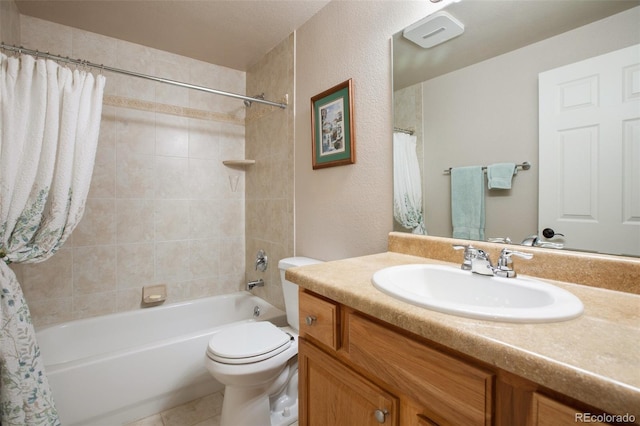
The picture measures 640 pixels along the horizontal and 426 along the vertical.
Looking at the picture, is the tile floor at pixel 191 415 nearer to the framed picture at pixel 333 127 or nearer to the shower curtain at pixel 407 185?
the shower curtain at pixel 407 185

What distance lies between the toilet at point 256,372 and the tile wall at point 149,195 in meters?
1.04

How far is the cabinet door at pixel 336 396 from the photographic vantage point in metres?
0.69

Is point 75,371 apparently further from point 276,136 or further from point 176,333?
point 276,136

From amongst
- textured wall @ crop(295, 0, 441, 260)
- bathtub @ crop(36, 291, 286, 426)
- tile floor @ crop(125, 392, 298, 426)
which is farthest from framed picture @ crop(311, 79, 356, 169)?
tile floor @ crop(125, 392, 298, 426)

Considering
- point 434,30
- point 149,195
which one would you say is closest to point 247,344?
point 149,195

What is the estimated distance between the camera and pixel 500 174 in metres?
0.99

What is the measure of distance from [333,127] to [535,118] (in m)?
0.96

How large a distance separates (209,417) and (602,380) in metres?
1.82

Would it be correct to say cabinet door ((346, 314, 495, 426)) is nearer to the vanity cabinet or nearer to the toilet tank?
the vanity cabinet

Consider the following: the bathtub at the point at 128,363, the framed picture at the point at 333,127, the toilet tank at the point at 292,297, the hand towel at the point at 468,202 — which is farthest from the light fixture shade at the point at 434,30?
the bathtub at the point at 128,363

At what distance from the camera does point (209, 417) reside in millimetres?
1592

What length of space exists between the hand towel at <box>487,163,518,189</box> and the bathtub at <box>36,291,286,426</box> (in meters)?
1.50
